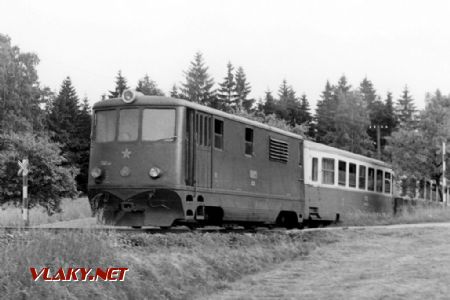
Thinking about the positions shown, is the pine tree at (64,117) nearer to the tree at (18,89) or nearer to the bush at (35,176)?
the tree at (18,89)

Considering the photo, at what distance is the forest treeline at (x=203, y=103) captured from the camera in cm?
2911

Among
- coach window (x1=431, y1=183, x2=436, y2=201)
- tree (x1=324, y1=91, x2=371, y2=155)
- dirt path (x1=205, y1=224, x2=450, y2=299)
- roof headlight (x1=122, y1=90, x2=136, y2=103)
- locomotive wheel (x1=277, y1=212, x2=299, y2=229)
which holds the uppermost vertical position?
tree (x1=324, y1=91, x2=371, y2=155)

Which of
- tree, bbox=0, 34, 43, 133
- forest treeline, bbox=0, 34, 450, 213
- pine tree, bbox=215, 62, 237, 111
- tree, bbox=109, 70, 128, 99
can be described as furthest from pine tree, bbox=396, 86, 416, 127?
tree, bbox=0, 34, 43, 133

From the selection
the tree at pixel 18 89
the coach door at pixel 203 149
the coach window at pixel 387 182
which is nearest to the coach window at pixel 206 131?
the coach door at pixel 203 149

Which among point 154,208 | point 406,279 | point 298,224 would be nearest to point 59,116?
point 298,224

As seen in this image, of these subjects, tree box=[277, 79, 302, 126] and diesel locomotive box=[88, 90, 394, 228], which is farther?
tree box=[277, 79, 302, 126]

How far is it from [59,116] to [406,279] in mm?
56541

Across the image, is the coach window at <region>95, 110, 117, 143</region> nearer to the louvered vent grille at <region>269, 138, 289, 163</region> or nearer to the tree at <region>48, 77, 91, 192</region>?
the louvered vent grille at <region>269, 138, 289, 163</region>

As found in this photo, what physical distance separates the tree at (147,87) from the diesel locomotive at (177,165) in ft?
172

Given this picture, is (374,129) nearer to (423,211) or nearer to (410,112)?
(410,112)

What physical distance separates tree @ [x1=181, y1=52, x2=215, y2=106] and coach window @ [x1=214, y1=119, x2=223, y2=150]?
52.5 m

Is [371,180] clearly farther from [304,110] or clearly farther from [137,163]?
[304,110]

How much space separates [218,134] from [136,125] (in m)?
1.97

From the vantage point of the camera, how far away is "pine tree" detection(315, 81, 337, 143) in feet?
262
